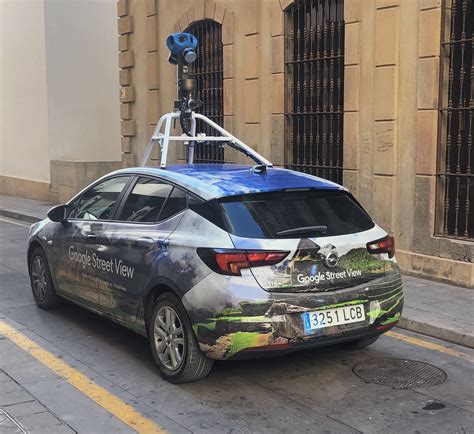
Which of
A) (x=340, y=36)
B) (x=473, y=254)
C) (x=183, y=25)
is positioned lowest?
(x=473, y=254)

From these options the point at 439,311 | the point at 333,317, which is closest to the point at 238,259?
the point at 333,317

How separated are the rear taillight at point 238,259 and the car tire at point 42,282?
2.78 metres

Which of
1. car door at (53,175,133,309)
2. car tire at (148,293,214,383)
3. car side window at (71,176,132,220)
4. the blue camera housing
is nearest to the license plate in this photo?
car tire at (148,293,214,383)

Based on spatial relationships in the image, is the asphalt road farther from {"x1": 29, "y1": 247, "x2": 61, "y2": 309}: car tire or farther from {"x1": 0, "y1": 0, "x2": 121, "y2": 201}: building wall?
{"x1": 0, "y1": 0, "x2": 121, "y2": 201}: building wall

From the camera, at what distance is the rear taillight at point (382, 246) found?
4688 mm

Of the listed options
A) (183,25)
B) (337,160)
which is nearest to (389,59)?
(337,160)

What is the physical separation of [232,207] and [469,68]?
171 inches

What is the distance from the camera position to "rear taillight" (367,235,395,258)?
469cm

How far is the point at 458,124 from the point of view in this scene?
760 cm

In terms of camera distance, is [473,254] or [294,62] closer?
[473,254]

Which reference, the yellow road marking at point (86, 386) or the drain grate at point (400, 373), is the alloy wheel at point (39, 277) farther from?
the drain grate at point (400, 373)

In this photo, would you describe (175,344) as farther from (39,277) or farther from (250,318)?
(39,277)

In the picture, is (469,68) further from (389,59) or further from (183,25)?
(183,25)

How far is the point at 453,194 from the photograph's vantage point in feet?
25.4
